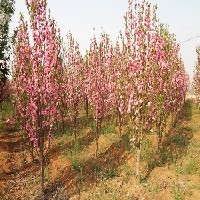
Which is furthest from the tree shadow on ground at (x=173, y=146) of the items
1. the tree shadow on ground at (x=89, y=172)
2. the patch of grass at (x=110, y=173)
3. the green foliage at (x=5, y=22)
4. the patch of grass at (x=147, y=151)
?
the green foliage at (x=5, y=22)

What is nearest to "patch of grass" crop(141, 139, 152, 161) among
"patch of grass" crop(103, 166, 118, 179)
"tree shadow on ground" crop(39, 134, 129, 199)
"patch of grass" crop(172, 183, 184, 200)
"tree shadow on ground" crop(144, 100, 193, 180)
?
"tree shadow on ground" crop(144, 100, 193, 180)

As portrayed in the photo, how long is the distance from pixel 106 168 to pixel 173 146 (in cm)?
512

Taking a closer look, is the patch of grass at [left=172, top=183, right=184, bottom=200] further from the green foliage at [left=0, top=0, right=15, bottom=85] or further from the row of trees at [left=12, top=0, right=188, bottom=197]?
the green foliage at [left=0, top=0, right=15, bottom=85]

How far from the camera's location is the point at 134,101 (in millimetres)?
14641

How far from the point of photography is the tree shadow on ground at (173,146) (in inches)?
677

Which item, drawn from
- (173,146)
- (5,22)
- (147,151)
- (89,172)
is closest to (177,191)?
(147,151)

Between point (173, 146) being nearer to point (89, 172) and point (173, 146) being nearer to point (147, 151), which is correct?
point (147, 151)

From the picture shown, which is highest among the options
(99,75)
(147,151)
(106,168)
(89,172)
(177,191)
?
(99,75)

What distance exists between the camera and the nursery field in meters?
14.5

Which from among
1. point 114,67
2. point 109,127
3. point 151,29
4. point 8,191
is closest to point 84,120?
point 109,127

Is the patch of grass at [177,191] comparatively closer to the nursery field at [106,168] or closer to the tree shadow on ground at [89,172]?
the nursery field at [106,168]

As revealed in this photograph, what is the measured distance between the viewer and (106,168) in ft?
55.8

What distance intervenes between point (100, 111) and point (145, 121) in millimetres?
3237

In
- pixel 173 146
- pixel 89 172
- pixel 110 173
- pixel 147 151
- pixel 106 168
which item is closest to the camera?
pixel 110 173
